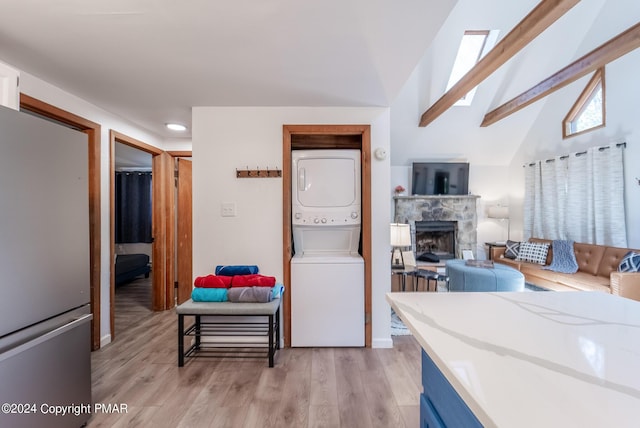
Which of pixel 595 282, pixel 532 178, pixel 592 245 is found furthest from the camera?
pixel 532 178

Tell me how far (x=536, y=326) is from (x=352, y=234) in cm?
187

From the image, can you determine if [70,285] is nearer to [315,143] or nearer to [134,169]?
[315,143]

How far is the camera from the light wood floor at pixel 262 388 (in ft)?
5.33

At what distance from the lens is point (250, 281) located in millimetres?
2287

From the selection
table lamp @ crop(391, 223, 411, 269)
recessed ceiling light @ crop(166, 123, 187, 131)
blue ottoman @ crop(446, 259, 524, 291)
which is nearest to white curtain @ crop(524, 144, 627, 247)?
blue ottoman @ crop(446, 259, 524, 291)

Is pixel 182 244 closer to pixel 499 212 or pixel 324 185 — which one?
pixel 324 185

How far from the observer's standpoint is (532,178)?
5.29 meters

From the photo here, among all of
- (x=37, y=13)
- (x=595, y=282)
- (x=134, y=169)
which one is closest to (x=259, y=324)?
(x=37, y=13)

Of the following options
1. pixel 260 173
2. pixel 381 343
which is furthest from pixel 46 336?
pixel 381 343

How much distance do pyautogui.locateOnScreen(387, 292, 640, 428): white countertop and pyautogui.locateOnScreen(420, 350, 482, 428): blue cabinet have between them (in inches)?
6.9

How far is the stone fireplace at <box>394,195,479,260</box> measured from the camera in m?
5.72

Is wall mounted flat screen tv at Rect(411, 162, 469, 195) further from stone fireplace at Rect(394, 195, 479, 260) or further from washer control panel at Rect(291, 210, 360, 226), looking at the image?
washer control panel at Rect(291, 210, 360, 226)

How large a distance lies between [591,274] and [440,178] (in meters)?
2.80

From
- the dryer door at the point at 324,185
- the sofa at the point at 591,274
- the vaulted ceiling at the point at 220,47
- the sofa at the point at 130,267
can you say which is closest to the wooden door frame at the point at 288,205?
the dryer door at the point at 324,185
